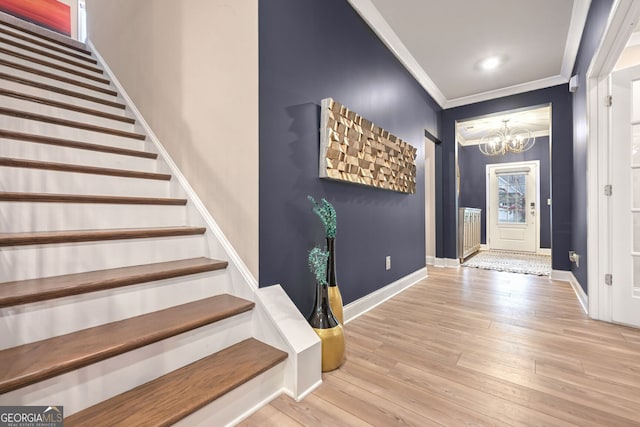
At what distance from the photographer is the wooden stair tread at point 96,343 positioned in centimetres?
92

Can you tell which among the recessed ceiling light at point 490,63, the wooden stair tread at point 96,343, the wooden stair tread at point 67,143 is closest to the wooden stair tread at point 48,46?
the wooden stair tread at point 67,143

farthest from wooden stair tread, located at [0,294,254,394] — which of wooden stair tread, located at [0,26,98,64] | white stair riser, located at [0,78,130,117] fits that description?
wooden stair tread, located at [0,26,98,64]

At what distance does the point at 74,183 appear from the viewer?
1.79 metres

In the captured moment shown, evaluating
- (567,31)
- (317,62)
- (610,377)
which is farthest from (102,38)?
(610,377)

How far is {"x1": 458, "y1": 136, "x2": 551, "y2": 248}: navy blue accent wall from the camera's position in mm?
6340

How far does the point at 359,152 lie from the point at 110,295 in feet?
6.09

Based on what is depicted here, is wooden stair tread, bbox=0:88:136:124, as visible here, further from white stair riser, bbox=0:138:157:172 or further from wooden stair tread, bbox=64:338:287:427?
wooden stair tread, bbox=64:338:287:427

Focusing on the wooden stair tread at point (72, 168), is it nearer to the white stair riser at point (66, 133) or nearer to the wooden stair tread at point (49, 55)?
the white stair riser at point (66, 133)

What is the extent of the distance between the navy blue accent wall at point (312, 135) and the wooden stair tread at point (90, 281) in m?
0.43

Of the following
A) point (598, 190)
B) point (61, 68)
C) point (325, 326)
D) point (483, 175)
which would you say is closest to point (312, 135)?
point (325, 326)

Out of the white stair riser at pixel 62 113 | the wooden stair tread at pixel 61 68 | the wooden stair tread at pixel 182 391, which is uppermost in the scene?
the wooden stair tread at pixel 61 68

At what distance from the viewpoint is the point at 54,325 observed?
3.76 ft

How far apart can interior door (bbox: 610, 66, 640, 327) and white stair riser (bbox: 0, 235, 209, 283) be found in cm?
311

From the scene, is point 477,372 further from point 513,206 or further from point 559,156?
point 513,206
